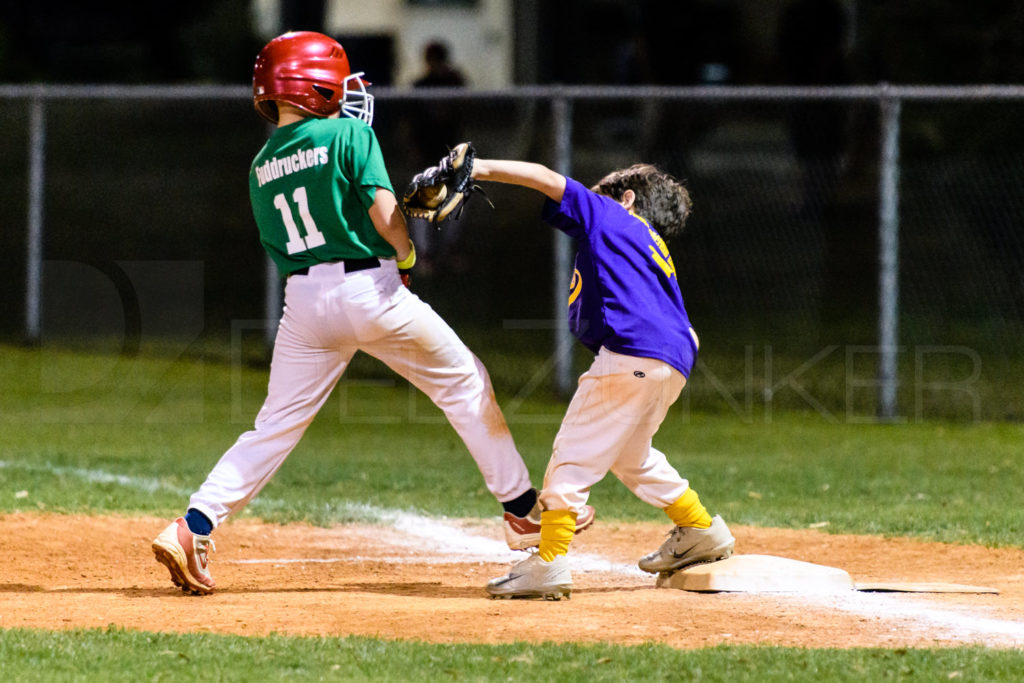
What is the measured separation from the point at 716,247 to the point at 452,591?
10.4 meters

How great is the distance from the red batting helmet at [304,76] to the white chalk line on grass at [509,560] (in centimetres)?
209

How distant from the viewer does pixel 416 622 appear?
197 inches

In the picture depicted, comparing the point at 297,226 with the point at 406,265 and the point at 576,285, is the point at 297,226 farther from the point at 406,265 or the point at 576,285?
the point at 576,285

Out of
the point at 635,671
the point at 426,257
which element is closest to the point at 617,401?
the point at 635,671

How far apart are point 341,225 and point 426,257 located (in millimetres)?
7335

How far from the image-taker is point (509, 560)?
6.53m

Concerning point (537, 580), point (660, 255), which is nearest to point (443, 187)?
point (660, 255)

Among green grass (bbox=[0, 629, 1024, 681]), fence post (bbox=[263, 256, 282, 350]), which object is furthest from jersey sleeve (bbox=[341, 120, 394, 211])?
fence post (bbox=[263, 256, 282, 350])

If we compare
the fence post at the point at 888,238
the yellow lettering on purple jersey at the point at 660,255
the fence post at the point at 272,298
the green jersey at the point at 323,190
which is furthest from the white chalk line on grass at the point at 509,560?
the fence post at the point at 888,238

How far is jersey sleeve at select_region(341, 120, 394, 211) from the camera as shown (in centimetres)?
538

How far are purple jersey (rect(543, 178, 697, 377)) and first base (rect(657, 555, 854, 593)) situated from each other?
2.73 ft

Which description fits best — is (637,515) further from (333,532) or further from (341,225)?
(341,225)

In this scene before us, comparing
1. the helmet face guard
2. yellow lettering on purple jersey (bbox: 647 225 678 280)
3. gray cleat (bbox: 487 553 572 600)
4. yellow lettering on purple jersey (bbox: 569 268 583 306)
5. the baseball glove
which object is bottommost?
gray cleat (bbox: 487 553 572 600)

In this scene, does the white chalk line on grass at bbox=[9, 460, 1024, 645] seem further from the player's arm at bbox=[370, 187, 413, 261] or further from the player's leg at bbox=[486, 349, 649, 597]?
the player's arm at bbox=[370, 187, 413, 261]
